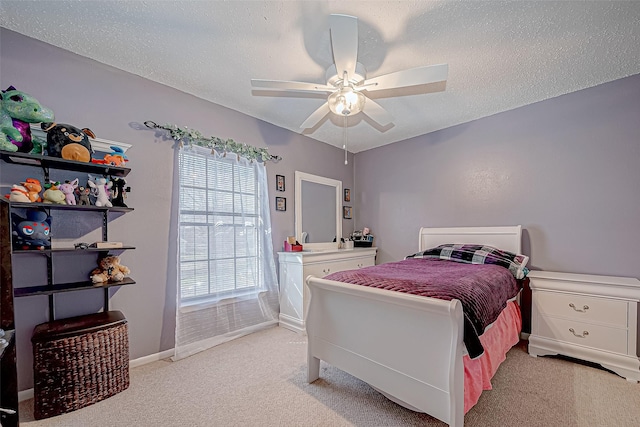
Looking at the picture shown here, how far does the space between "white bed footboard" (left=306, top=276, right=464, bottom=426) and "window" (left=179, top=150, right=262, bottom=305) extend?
1212mm

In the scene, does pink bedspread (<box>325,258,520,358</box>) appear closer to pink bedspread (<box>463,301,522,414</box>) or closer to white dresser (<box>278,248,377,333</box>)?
pink bedspread (<box>463,301,522,414</box>)

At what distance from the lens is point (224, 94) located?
2695mm

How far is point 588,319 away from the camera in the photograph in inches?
88.4

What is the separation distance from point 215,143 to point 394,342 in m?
2.46

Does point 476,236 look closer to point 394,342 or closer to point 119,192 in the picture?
point 394,342

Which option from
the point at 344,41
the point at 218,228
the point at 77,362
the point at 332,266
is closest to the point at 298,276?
Answer: the point at 332,266

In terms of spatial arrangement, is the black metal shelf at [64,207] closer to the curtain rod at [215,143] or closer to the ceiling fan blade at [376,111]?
the curtain rod at [215,143]

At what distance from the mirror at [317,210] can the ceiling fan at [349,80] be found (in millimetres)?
1660

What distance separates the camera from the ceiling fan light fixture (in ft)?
6.34

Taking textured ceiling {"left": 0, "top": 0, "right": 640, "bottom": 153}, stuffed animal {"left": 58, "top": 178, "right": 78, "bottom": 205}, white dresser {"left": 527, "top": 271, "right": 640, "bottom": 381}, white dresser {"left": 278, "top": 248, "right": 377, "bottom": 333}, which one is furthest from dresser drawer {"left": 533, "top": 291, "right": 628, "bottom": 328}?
stuffed animal {"left": 58, "top": 178, "right": 78, "bottom": 205}

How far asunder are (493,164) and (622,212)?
3.84 feet

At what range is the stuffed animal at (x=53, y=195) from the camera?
Result: 71.5 inches

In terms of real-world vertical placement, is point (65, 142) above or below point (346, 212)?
above

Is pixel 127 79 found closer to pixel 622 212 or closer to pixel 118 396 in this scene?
pixel 118 396
